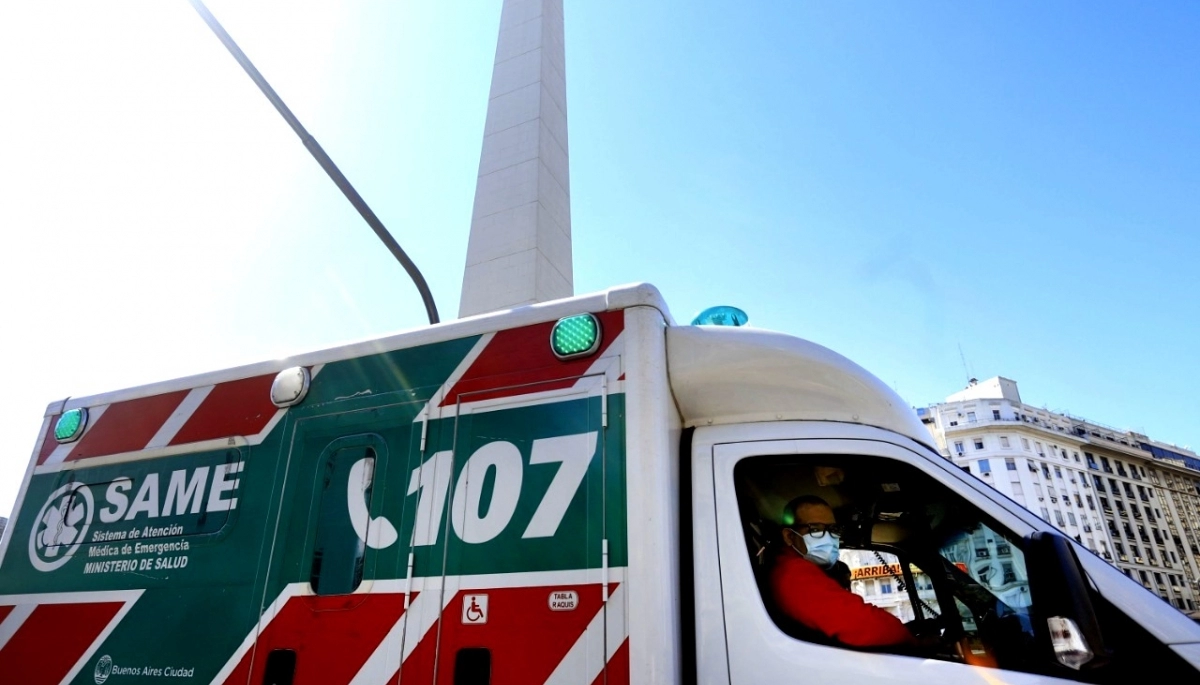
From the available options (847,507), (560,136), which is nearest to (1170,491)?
(560,136)

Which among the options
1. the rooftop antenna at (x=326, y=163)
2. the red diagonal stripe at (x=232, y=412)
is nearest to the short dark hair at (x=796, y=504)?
the red diagonal stripe at (x=232, y=412)

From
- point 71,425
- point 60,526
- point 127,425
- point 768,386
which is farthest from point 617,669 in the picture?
point 71,425

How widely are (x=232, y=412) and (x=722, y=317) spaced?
267 cm

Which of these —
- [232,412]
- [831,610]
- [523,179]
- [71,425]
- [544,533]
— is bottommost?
[831,610]

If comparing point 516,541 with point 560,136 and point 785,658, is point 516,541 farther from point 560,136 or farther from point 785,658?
point 560,136

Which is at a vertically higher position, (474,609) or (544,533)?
(544,533)

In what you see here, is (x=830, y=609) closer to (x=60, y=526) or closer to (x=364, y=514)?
(x=364, y=514)

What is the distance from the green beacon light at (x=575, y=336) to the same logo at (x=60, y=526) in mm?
2909

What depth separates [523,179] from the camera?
14414 mm

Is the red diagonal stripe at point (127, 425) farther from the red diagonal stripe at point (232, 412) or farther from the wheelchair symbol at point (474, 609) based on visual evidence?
the wheelchair symbol at point (474, 609)

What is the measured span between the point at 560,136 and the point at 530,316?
1377 centimetres

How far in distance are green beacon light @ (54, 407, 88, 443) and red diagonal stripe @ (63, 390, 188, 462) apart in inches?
2.5

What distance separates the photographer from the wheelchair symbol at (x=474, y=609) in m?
2.73

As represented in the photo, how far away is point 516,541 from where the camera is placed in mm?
2791
